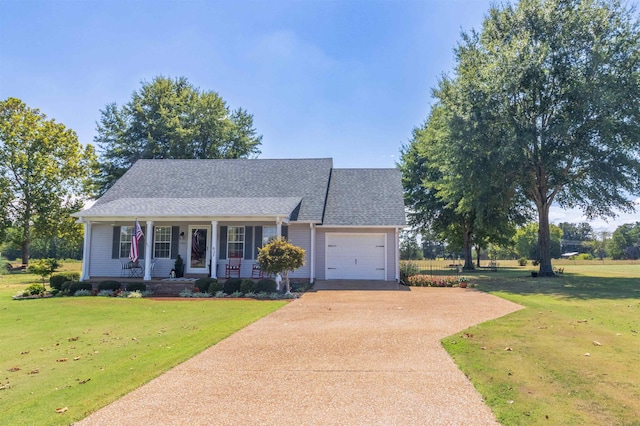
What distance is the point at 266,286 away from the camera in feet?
49.6

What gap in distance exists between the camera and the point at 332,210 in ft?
64.6

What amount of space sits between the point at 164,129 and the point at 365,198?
23.5 metres

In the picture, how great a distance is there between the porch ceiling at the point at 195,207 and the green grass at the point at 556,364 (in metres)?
10.3

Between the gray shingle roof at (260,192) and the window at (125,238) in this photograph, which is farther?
the window at (125,238)

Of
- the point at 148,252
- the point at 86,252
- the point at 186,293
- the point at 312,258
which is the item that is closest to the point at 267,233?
the point at 312,258

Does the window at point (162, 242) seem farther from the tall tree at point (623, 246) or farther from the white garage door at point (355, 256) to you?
the tall tree at point (623, 246)

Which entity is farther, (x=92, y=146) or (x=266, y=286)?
(x=92, y=146)

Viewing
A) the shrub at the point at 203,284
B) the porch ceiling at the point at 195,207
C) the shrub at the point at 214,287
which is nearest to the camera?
the shrub at the point at 214,287

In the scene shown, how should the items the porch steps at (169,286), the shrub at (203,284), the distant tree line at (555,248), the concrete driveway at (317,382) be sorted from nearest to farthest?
the concrete driveway at (317,382), the shrub at (203,284), the porch steps at (169,286), the distant tree line at (555,248)

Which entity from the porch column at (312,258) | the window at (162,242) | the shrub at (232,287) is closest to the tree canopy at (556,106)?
the porch column at (312,258)

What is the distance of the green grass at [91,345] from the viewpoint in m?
4.89

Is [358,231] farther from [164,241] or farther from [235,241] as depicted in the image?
[164,241]

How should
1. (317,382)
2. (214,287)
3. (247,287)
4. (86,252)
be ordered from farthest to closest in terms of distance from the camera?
(86,252), (214,287), (247,287), (317,382)

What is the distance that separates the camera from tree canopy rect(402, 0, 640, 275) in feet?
65.9
